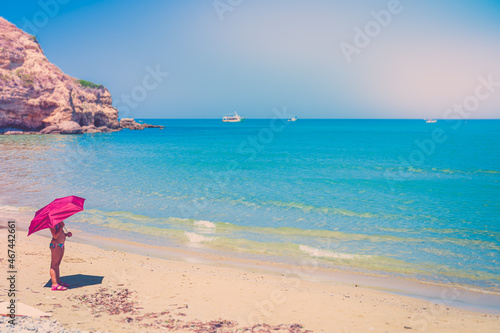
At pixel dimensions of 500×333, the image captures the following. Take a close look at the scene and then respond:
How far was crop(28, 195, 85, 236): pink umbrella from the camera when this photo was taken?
21.3 feet

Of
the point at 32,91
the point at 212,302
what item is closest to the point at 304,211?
the point at 212,302

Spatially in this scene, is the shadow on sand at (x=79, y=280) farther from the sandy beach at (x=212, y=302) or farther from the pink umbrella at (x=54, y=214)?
the pink umbrella at (x=54, y=214)

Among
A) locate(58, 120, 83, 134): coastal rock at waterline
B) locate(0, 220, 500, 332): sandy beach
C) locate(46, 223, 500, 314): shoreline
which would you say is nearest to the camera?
locate(0, 220, 500, 332): sandy beach

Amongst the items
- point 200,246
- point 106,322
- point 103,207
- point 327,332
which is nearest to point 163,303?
point 106,322

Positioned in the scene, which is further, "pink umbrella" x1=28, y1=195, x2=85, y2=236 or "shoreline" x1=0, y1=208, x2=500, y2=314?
"shoreline" x1=0, y1=208, x2=500, y2=314

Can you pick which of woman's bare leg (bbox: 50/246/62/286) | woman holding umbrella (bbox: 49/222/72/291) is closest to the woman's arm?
woman holding umbrella (bbox: 49/222/72/291)

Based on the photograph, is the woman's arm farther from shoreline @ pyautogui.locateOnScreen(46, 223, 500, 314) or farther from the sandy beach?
shoreline @ pyautogui.locateOnScreen(46, 223, 500, 314)

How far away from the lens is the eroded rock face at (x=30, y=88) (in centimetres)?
6209

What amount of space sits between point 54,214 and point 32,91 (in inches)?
2772

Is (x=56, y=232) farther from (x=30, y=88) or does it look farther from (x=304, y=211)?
(x=30, y=88)

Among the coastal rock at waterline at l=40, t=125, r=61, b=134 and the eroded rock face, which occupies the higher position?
the eroded rock face

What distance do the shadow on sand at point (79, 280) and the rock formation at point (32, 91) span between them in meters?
67.2

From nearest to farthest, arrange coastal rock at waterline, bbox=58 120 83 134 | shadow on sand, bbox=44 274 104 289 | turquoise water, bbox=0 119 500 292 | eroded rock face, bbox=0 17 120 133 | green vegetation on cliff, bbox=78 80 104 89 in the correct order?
shadow on sand, bbox=44 274 104 289
turquoise water, bbox=0 119 500 292
eroded rock face, bbox=0 17 120 133
coastal rock at waterline, bbox=58 120 83 134
green vegetation on cliff, bbox=78 80 104 89

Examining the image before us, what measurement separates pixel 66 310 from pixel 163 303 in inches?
69.3
